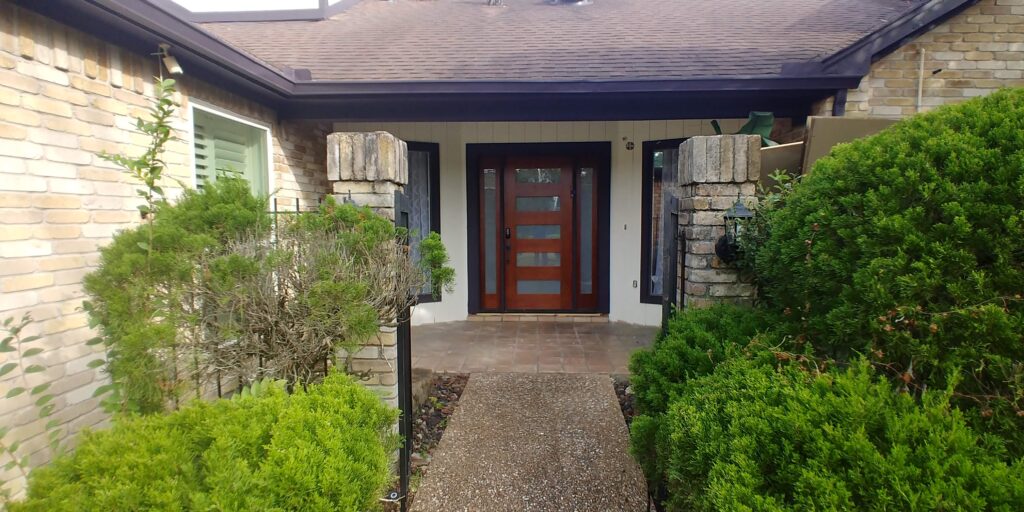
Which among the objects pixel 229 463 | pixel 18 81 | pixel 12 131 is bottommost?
pixel 229 463

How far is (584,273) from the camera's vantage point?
20.7ft

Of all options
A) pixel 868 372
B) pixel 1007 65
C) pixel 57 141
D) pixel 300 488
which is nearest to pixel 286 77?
pixel 57 141

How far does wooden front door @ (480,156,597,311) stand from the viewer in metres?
6.21

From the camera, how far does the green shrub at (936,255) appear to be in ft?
4.15

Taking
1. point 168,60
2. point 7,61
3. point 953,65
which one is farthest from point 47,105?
point 953,65

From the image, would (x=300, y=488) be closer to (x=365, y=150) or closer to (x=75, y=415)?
(x=365, y=150)

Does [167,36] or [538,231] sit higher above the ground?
[167,36]

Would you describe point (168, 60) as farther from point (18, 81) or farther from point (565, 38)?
point (565, 38)

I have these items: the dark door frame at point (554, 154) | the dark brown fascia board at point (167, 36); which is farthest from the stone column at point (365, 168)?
the dark door frame at point (554, 154)

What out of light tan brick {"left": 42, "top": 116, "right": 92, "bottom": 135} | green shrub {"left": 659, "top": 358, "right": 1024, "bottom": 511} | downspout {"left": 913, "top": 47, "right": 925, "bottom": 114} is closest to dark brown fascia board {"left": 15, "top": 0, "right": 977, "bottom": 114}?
downspout {"left": 913, "top": 47, "right": 925, "bottom": 114}

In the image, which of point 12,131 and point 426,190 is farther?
point 426,190

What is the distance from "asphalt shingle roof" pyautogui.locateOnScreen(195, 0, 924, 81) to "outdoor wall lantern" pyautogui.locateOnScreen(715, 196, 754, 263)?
226 centimetres

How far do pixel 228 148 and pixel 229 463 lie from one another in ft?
11.0

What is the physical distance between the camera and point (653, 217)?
590 cm
